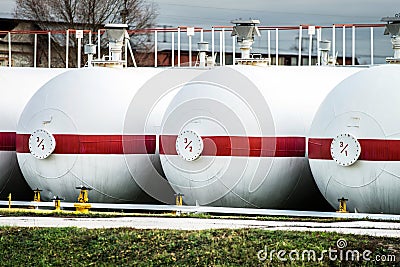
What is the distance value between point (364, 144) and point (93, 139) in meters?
6.29

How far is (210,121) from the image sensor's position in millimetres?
21406

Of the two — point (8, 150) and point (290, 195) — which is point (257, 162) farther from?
point (8, 150)

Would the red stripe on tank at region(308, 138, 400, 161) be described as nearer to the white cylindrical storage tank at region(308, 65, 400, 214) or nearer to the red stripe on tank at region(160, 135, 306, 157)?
the white cylindrical storage tank at region(308, 65, 400, 214)

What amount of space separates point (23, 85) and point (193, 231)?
1148 centimetres

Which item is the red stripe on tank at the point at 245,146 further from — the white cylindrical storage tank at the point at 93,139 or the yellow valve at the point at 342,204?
the white cylindrical storage tank at the point at 93,139

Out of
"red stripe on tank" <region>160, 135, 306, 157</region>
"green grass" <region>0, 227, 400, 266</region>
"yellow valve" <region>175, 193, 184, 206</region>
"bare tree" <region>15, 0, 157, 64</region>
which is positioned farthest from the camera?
"bare tree" <region>15, 0, 157, 64</region>

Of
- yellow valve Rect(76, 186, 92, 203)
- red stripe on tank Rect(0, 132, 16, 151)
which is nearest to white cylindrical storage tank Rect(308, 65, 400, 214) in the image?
yellow valve Rect(76, 186, 92, 203)

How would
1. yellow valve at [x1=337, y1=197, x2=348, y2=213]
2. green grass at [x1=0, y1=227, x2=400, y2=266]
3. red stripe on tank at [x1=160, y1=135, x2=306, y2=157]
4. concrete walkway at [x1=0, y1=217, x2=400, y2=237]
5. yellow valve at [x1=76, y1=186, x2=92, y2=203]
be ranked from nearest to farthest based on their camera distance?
1. green grass at [x1=0, y1=227, x2=400, y2=266]
2. concrete walkway at [x1=0, y1=217, x2=400, y2=237]
3. yellow valve at [x1=337, y1=197, x2=348, y2=213]
4. red stripe on tank at [x1=160, y1=135, x2=306, y2=157]
5. yellow valve at [x1=76, y1=186, x2=92, y2=203]

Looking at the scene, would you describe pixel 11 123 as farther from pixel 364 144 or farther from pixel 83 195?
pixel 364 144

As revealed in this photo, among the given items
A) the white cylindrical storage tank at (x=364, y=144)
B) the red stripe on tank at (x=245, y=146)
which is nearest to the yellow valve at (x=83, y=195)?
the red stripe on tank at (x=245, y=146)

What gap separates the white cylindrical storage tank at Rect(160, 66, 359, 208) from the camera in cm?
2128

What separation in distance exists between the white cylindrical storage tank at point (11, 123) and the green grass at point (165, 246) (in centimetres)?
888

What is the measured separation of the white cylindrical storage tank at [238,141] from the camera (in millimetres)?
21281

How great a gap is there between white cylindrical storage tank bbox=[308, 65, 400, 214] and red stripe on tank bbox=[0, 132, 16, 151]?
8.14 meters
